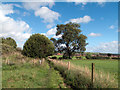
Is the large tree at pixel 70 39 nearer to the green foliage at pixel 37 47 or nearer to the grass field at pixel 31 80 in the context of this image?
the green foliage at pixel 37 47

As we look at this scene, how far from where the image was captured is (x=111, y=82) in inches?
193

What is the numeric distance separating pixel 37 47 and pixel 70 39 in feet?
67.3

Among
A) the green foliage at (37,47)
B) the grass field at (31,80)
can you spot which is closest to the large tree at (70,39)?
the green foliage at (37,47)

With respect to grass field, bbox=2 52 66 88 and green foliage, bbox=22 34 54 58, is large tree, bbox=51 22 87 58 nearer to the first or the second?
green foliage, bbox=22 34 54 58

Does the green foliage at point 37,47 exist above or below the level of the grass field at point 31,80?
above

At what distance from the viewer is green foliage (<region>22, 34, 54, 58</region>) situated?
23438 millimetres

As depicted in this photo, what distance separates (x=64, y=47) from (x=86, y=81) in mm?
→ 38436

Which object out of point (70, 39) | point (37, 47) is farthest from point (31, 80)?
point (70, 39)

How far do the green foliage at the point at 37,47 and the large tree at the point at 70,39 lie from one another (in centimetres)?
1737

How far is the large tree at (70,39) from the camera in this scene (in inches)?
1644

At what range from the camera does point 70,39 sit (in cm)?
4172

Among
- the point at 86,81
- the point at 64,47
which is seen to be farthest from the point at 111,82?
the point at 64,47

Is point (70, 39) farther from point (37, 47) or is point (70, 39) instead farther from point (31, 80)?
point (31, 80)

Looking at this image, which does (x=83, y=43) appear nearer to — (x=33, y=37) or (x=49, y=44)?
(x=49, y=44)
